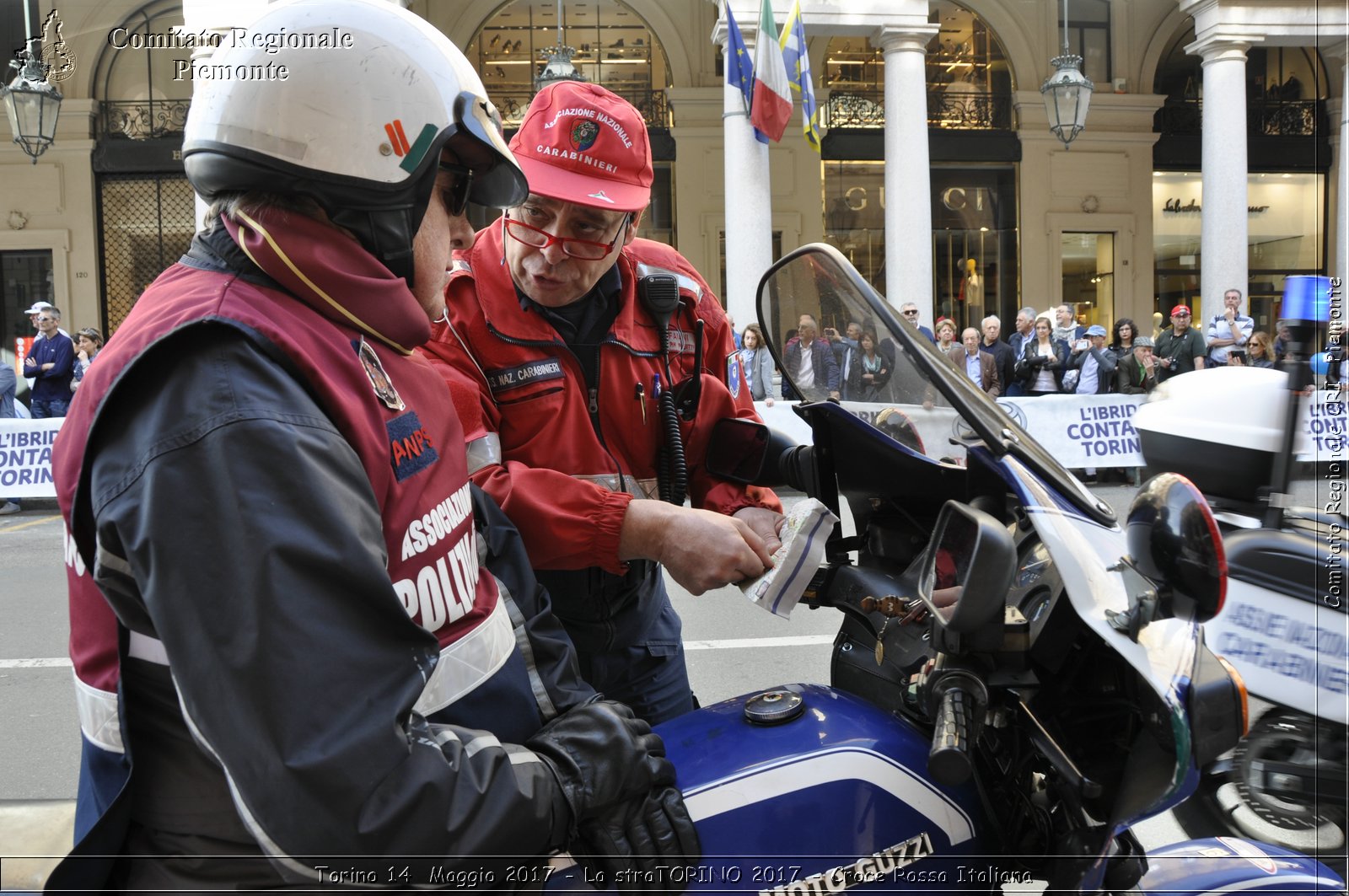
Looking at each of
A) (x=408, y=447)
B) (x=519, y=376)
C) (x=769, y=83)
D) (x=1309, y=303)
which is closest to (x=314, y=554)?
(x=408, y=447)

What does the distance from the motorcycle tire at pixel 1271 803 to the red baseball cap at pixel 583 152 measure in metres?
1.48

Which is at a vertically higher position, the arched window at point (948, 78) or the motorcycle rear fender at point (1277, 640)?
the arched window at point (948, 78)

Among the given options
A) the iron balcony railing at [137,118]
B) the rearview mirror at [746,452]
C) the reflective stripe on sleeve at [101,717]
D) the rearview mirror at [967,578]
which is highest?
the iron balcony railing at [137,118]

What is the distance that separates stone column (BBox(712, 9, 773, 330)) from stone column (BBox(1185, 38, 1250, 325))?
22.6 ft

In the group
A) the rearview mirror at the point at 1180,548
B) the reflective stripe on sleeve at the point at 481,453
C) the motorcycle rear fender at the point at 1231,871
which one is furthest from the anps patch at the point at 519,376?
the motorcycle rear fender at the point at 1231,871

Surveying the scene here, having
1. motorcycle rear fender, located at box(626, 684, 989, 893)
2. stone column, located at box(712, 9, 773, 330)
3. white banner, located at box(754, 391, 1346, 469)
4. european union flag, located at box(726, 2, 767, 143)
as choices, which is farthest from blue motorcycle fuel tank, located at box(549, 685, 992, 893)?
stone column, located at box(712, 9, 773, 330)

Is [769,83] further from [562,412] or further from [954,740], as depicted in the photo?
[954,740]

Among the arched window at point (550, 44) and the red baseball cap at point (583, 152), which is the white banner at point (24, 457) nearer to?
the red baseball cap at point (583, 152)

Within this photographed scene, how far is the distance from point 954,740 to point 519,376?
4.05ft

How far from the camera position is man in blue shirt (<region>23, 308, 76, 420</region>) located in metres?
11.8

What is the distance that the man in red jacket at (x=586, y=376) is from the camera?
2.09m

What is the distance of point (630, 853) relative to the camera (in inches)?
51.6

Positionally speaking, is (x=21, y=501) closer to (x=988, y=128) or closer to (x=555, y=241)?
(x=555, y=241)

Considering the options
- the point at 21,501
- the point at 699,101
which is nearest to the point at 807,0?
the point at 699,101
